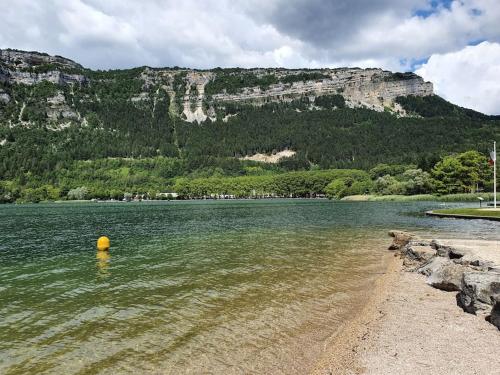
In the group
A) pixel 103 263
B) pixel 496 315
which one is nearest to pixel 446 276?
pixel 496 315

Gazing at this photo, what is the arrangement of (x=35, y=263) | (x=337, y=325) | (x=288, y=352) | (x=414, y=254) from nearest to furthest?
(x=288, y=352)
(x=337, y=325)
(x=414, y=254)
(x=35, y=263)

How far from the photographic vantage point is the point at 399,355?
37.1ft

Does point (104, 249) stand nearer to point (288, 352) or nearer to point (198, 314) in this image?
point (198, 314)

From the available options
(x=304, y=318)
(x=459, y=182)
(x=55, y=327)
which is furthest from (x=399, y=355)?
(x=459, y=182)

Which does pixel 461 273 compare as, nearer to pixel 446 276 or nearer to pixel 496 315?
pixel 446 276

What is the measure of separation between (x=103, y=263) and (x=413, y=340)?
82.7ft

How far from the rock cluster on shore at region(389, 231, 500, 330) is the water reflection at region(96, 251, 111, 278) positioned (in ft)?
66.3

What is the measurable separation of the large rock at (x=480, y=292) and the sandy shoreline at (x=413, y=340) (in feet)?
1.24

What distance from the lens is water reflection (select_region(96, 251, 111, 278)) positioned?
1062 inches

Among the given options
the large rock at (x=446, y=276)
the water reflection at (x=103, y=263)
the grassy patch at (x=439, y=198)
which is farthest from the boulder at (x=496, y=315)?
the grassy patch at (x=439, y=198)

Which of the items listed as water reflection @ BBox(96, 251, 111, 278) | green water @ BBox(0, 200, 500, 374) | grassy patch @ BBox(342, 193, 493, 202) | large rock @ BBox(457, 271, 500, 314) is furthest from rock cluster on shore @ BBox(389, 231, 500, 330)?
grassy patch @ BBox(342, 193, 493, 202)

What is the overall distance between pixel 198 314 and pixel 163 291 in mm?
5022

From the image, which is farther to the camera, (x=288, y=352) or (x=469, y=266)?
(x=469, y=266)

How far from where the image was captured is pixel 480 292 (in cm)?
1462
